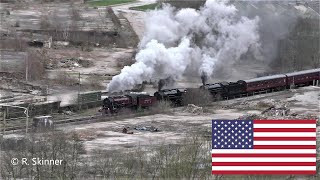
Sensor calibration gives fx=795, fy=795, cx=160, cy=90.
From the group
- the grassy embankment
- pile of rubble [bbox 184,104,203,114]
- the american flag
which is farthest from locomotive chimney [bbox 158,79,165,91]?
the grassy embankment

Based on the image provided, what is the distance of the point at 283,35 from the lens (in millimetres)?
86750

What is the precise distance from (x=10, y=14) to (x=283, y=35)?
5413cm

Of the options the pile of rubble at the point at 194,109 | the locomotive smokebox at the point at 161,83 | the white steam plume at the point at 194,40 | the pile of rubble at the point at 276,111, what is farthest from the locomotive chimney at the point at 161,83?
the pile of rubble at the point at 276,111

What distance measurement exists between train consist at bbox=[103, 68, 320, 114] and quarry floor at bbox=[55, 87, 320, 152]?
0.85 metres

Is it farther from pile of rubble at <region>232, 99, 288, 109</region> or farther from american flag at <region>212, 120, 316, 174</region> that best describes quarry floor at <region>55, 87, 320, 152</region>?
american flag at <region>212, 120, 316, 174</region>

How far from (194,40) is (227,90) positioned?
7.73m

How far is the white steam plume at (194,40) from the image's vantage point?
69875 mm

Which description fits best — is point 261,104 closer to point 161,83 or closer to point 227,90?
point 227,90

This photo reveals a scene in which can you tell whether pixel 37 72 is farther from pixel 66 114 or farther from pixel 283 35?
pixel 283 35

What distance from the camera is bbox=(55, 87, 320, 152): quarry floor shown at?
52122mm

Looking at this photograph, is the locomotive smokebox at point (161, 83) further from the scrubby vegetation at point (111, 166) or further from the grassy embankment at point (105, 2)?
the grassy embankment at point (105, 2)

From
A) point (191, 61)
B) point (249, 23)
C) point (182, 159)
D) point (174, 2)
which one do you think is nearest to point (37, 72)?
point (191, 61)

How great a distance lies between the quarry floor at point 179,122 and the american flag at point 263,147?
1927cm

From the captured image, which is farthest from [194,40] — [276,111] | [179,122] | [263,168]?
[263,168]
